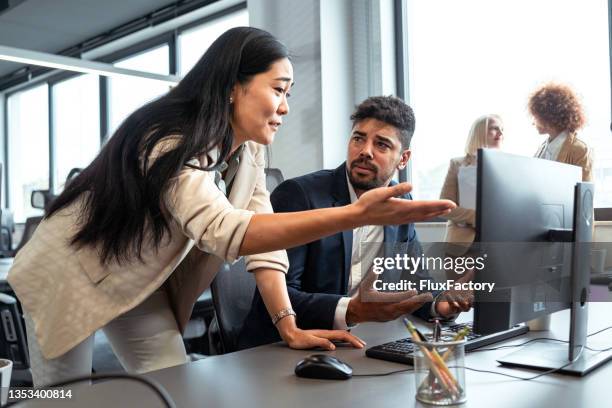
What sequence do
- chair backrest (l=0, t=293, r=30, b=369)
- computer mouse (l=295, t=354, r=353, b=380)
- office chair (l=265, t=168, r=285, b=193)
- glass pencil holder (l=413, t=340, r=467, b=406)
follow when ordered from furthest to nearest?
1. office chair (l=265, t=168, r=285, b=193)
2. chair backrest (l=0, t=293, r=30, b=369)
3. computer mouse (l=295, t=354, r=353, b=380)
4. glass pencil holder (l=413, t=340, r=467, b=406)

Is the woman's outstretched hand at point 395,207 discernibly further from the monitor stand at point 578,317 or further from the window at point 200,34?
the window at point 200,34

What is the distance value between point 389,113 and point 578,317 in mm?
940

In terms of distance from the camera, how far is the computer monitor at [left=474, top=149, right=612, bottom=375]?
911 mm

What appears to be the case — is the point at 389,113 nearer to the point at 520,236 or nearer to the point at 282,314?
the point at 282,314

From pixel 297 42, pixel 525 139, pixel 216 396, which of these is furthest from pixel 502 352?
pixel 297 42

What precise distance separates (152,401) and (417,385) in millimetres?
377

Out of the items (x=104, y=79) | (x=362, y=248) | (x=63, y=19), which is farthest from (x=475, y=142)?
(x=104, y=79)

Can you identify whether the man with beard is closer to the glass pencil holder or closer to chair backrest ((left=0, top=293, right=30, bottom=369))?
the glass pencil holder

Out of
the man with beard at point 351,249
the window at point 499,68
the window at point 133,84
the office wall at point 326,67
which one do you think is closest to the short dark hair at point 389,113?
the man with beard at point 351,249

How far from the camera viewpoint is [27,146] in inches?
303

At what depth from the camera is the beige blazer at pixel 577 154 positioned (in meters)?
2.68

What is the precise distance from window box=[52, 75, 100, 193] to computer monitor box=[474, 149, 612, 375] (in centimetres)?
621

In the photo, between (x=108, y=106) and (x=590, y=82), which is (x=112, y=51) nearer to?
(x=108, y=106)

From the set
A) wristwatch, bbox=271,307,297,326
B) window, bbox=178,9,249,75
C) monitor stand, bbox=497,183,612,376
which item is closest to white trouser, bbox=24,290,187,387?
wristwatch, bbox=271,307,297,326
